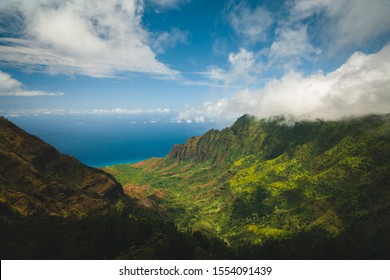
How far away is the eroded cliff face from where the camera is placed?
104719mm

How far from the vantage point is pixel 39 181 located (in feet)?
414

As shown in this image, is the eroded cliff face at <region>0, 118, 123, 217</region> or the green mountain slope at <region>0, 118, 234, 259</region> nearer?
the green mountain slope at <region>0, 118, 234, 259</region>

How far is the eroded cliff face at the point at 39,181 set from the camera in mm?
104719

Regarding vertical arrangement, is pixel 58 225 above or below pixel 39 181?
below

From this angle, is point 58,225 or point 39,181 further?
point 39,181

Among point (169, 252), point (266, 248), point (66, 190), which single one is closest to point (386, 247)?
point (266, 248)

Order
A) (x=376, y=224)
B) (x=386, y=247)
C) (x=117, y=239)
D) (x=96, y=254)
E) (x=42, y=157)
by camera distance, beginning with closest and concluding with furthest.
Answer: (x=96, y=254) < (x=117, y=239) < (x=386, y=247) < (x=42, y=157) < (x=376, y=224)

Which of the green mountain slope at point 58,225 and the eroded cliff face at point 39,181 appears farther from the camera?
the eroded cliff face at point 39,181

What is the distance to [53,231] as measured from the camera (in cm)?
7869

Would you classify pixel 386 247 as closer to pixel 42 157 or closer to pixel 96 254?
pixel 96 254

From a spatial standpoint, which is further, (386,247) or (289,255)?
(386,247)

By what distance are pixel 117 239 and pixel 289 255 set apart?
204ft

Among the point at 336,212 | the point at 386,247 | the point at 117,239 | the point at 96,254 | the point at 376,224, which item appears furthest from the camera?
the point at 336,212

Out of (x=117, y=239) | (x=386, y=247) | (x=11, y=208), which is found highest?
(x=11, y=208)
